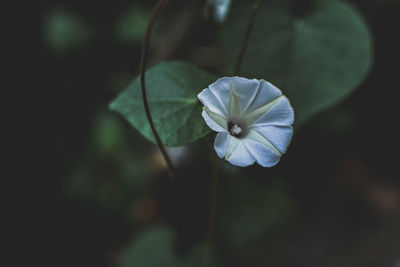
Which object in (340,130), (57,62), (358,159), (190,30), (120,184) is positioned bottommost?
(358,159)

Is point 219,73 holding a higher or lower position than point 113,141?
higher

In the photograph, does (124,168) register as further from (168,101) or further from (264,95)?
(264,95)

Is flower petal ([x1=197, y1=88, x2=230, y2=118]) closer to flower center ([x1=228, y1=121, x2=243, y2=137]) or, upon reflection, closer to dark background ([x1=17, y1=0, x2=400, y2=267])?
Result: flower center ([x1=228, y1=121, x2=243, y2=137])

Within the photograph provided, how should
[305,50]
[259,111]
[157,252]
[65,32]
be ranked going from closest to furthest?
[259,111]
[305,50]
[157,252]
[65,32]

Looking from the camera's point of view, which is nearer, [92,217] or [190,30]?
[190,30]

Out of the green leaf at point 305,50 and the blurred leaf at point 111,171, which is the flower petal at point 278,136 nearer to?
the green leaf at point 305,50

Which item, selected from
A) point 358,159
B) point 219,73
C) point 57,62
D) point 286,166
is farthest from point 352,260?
point 57,62

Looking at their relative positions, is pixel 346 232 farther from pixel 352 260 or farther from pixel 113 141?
pixel 113 141

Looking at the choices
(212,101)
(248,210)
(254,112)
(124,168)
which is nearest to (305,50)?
(254,112)
